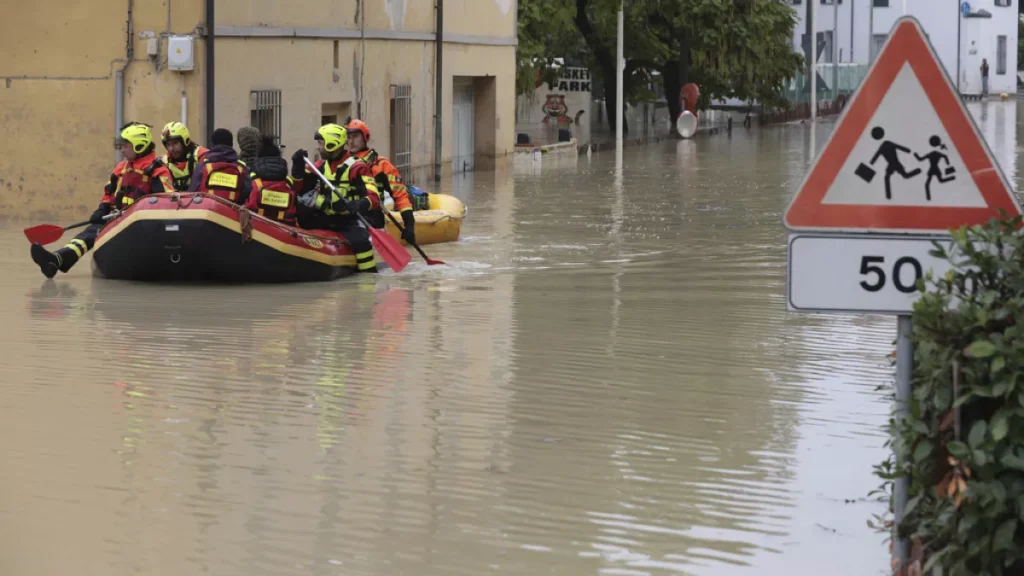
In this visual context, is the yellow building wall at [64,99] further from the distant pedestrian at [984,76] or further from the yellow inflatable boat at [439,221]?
the distant pedestrian at [984,76]

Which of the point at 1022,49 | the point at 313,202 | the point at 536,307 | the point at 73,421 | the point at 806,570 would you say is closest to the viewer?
the point at 806,570

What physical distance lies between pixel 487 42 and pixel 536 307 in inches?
836

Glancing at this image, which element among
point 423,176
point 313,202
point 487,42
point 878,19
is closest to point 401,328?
point 313,202

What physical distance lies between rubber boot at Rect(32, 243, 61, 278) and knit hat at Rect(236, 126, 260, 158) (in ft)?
6.45

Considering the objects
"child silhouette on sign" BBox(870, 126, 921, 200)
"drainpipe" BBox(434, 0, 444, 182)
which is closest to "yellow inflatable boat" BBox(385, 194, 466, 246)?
"drainpipe" BBox(434, 0, 444, 182)

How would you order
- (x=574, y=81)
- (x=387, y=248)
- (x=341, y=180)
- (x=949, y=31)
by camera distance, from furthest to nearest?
(x=949, y=31)
(x=574, y=81)
(x=387, y=248)
(x=341, y=180)

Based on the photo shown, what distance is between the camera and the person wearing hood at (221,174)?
15.6 metres

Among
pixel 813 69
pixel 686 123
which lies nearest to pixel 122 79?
pixel 686 123

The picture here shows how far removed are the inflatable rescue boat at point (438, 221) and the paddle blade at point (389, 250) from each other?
230cm

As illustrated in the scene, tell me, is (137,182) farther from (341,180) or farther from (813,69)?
(813,69)

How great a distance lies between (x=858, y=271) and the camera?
5.24 meters

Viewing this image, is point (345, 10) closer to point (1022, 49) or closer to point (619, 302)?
point (619, 302)

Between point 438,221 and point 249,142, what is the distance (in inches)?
161

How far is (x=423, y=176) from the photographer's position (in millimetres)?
31078
